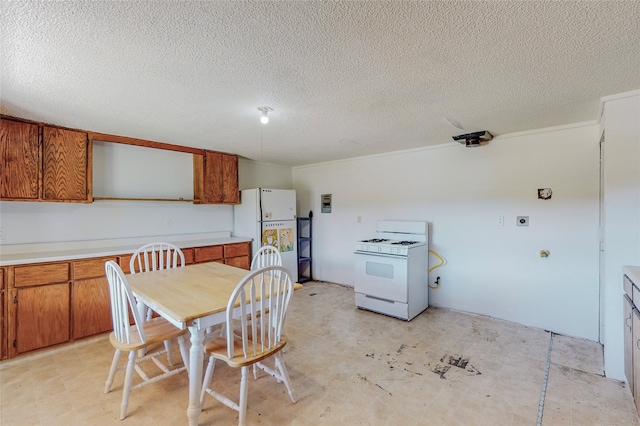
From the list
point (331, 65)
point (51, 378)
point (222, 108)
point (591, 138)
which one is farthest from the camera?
point (591, 138)

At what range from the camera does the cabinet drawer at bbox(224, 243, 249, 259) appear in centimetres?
395

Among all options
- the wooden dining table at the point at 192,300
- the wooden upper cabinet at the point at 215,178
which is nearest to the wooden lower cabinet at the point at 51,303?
the wooden dining table at the point at 192,300

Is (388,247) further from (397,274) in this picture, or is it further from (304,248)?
(304,248)

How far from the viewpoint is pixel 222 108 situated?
2426mm

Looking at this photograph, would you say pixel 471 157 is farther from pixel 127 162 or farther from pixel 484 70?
pixel 127 162

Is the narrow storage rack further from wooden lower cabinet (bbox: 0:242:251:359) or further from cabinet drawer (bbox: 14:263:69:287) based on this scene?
cabinet drawer (bbox: 14:263:69:287)

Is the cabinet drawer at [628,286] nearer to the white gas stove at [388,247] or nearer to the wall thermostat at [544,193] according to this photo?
the wall thermostat at [544,193]

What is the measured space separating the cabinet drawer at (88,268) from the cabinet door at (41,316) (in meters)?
0.13

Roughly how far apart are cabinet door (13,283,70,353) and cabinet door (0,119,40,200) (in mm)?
894

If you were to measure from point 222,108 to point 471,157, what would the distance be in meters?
2.89

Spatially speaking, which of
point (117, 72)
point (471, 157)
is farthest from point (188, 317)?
point (471, 157)

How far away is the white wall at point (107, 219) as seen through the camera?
2887 millimetres

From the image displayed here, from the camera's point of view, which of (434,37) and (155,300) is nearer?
(434,37)

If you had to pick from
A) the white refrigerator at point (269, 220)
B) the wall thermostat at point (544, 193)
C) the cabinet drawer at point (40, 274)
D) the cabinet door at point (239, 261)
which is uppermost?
the wall thermostat at point (544, 193)
